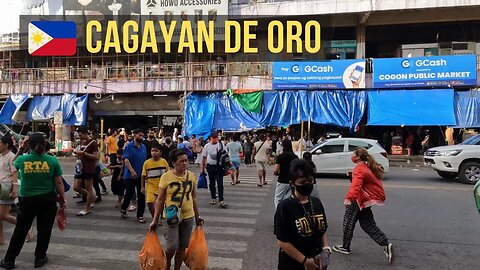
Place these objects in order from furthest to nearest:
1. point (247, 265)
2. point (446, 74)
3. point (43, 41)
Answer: point (43, 41), point (446, 74), point (247, 265)

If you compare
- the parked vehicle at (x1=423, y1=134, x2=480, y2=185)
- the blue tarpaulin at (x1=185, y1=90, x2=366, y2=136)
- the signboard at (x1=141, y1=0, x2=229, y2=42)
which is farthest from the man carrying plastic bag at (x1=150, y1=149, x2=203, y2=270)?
the signboard at (x1=141, y1=0, x2=229, y2=42)

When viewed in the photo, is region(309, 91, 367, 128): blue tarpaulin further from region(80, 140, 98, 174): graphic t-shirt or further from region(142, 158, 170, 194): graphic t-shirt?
region(142, 158, 170, 194): graphic t-shirt

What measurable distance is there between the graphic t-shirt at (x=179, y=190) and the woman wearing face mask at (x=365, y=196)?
2279 millimetres

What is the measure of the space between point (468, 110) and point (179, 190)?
2105 centimetres

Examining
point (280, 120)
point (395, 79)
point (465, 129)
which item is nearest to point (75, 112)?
point (280, 120)

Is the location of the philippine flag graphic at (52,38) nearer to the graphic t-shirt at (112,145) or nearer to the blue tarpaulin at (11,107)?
the blue tarpaulin at (11,107)

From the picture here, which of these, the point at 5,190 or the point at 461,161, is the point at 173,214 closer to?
the point at 5,190

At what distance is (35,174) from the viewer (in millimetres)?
4891

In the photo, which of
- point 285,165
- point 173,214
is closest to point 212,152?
point 285,165

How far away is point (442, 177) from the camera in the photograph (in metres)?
14.4

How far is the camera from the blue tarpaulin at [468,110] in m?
21.1

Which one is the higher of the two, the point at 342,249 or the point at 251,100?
the point at 251,100

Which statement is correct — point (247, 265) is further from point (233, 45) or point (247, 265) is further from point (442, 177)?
point (233, 45)

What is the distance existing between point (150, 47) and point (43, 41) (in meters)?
7.92
